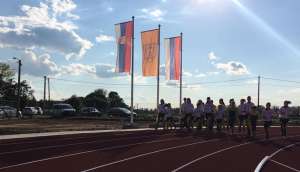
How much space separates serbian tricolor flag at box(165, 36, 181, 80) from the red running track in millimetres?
16761

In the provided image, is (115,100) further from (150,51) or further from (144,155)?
(144,155)

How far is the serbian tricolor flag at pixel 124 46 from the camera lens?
34.4m

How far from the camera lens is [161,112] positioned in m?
28.6

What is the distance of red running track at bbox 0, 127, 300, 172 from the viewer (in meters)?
13.1

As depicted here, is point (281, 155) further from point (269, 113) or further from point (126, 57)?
point (126, 57)

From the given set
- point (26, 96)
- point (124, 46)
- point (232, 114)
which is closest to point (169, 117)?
point (232, 114)

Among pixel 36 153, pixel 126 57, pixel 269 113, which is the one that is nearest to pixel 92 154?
pixel 36 153

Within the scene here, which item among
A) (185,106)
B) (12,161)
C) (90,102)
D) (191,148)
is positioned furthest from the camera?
(90,102)

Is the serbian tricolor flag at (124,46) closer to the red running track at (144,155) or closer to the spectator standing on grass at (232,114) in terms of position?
the spectator standing on grass at (232,114)

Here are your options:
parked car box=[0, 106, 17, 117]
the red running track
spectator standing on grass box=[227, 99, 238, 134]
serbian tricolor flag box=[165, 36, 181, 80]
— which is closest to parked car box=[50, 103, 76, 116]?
parked car box=[0, 106, 17, 117]

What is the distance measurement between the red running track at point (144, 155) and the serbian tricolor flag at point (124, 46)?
13.7 metres

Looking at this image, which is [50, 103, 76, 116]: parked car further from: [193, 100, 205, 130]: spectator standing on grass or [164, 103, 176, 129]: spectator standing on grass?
[193, 100, 205, 130]: spectator standing on grass

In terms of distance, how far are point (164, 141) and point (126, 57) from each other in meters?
14.4

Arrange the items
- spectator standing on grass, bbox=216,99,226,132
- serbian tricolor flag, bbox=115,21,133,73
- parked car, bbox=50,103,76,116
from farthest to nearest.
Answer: parked car, bbox=50,103,76,116
serbian tricolor flag, bbox=115,21,133,73
spectator standing on grass, bbox=216,99,226,132
